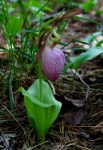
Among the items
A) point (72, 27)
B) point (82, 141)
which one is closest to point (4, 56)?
point (82, 141)

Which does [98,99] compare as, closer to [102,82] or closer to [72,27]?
[102,82]

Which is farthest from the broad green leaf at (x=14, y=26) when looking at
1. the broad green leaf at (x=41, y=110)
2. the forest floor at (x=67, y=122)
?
the broad green leaf at (x=41, y=110)

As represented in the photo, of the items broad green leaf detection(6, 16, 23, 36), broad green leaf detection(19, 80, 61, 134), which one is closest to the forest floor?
broad green leaf detection(19, 80, 61, 134)

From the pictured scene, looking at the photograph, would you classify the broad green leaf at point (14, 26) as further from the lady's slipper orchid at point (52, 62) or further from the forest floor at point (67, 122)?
the lady's slipper orchid at point (52, 62)

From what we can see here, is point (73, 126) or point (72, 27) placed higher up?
point (72, 27)

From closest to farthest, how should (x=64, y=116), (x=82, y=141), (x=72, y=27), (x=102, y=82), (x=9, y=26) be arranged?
(x=82, y=141) → (x=64, y=116) → (x=9, y=26) → (x=102, y=82) → (x=72, y=27)

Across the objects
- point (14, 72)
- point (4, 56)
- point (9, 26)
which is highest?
point (9, 26)

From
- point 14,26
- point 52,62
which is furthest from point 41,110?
point 14,26
